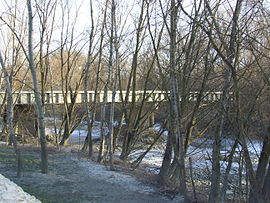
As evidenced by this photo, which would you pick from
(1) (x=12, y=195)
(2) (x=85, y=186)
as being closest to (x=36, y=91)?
(2) (x=85, y=186)

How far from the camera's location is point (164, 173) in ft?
36.8

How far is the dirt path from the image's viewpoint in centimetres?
879

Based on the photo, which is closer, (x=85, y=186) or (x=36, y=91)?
(x=85, y=186)

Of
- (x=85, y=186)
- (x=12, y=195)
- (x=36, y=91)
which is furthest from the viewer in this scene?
(x=36, y=91)

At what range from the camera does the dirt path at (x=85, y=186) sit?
28.8 feet

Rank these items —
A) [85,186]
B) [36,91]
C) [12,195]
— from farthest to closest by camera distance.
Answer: [36,91] → [85,186] → [12,195]

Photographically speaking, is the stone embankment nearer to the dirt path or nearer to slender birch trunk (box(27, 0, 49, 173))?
the dirt path

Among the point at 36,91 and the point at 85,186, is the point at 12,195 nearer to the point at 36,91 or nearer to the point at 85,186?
the point at 85,186

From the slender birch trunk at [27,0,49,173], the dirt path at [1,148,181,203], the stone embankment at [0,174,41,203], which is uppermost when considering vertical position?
the slender birch trunk at [27,0,49,173]

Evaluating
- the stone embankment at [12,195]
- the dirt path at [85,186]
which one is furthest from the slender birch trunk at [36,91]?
the stone embankment at [12,195]

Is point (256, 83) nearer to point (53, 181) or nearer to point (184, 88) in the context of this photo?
point (184, 88)

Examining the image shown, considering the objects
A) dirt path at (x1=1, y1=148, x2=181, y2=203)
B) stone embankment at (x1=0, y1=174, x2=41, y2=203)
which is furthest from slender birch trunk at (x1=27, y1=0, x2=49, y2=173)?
stone embankment at (x1=0, y1=174, x2=41, y2=203)

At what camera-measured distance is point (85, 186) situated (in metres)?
9.91

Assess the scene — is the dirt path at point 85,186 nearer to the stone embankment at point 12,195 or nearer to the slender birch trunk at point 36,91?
the slender birch trunk at point 36,91
